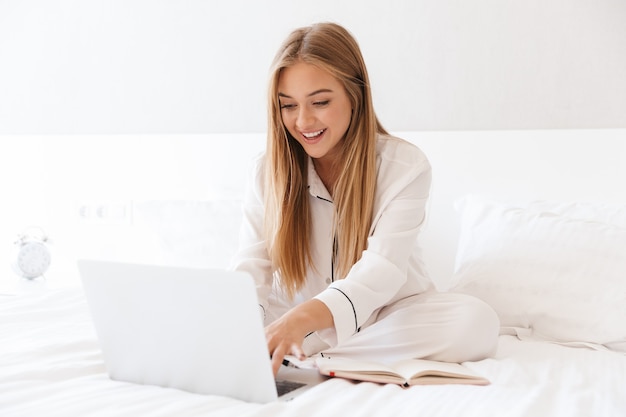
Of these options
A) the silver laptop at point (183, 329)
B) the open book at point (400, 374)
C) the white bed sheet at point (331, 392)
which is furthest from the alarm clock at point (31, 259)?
the open book at point (400, 374)

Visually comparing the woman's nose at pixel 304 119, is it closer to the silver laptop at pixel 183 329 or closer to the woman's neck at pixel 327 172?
the woman's neck at pixel 327 172

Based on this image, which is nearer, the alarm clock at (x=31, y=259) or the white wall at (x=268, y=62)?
the white wall at (x=268, y=62)

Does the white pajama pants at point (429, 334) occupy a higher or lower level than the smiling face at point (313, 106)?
lower

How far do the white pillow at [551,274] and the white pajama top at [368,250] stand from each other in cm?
25

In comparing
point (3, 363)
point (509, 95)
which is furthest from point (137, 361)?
point (509, 95)

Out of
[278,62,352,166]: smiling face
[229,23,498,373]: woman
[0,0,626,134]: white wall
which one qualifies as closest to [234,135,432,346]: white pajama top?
[229,23,498,373]: woman

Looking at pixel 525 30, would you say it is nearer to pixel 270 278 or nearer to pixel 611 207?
pixel 611 207

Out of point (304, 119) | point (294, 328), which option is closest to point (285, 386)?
point (294, 328)

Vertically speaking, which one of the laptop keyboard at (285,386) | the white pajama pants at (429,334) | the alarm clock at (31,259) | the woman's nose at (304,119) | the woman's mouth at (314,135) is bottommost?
the alarm clock at (31,259)

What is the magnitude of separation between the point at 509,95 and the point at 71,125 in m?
1.76

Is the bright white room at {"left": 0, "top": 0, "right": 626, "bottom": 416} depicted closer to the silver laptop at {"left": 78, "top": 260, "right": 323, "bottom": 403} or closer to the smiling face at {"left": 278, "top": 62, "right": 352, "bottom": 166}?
the silver laptop at {"left": 78, "top": 260, "right": 323, "bottom": 403}

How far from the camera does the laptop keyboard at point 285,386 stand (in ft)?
4.33

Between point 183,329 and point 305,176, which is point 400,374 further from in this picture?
point 305,176

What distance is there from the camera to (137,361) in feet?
4.33
